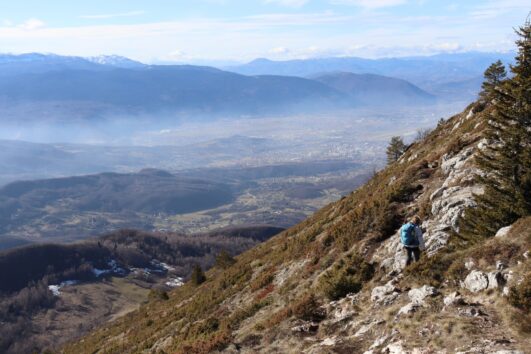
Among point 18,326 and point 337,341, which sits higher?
point 337,341

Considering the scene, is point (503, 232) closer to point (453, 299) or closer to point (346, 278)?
point (453, 299)

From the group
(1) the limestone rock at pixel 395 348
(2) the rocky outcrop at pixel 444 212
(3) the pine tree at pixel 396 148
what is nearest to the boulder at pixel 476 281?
(1) the limestone rock at pixel 395 348

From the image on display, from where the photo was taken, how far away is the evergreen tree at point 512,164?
1825 centimetres

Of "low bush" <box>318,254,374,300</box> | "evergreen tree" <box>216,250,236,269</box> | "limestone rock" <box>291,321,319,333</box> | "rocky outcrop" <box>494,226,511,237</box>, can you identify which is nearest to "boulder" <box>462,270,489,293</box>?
"rocky outcrop" <box>494,226,511,237</box>

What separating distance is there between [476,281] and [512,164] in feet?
18.7

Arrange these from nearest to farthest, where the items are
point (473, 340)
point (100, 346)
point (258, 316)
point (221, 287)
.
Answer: point (473, 340) → point (258, 316) → point (221, 287) → point (100, 346)

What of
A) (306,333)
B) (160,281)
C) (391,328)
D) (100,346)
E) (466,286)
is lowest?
(160,281)

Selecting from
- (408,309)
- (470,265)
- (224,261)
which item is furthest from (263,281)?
(224,261)

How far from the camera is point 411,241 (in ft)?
65.0

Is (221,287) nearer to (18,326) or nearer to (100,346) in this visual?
(100,346)

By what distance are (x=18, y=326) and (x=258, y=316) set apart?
152 metres

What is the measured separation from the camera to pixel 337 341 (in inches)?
663

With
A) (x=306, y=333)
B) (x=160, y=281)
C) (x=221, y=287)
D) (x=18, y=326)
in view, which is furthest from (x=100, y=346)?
(x=160, y=281)

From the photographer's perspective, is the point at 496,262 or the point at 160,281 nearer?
the point at 496,262
